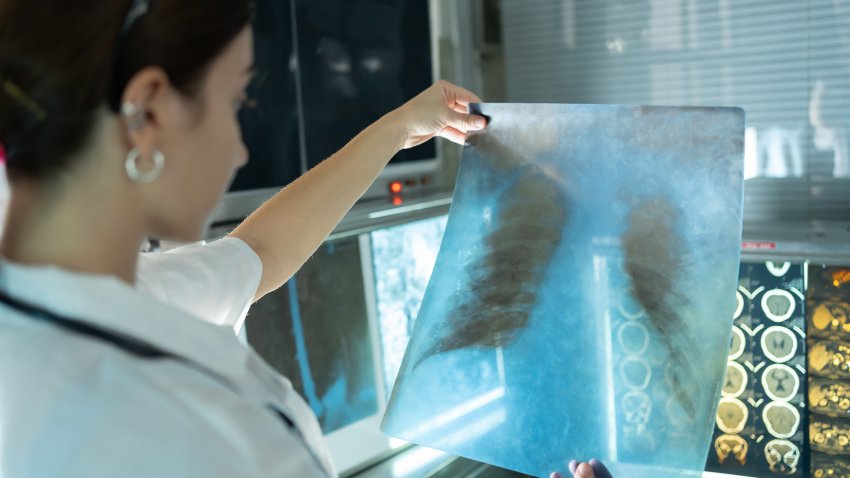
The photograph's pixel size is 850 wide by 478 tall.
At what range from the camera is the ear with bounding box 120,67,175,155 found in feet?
2.31

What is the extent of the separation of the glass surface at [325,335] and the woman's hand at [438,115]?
29.8 inches

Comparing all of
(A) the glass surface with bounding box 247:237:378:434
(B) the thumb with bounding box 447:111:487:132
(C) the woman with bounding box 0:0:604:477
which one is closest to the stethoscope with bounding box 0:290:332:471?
(C) the woman with bounding box 0:0:604:477

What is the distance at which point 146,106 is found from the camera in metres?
0.72

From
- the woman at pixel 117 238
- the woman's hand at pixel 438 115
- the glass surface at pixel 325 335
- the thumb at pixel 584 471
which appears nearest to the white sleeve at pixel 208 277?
the woman at pixel 117 238

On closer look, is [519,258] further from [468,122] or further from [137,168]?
[137,168]

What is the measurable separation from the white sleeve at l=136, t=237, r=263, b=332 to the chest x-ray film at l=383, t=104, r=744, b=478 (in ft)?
1.16

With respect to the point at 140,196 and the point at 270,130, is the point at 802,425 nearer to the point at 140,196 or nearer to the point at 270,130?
the point at 270,130

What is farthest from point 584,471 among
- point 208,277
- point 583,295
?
point 208,277

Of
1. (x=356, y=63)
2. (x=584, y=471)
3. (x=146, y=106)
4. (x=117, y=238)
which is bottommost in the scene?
(x=584, y=471)

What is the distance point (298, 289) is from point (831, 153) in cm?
160

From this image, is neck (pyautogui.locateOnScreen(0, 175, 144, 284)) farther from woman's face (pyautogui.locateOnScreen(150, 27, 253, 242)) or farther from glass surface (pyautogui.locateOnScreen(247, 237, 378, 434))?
glass surface (pyautogui.locateOnScreen(247, 237, 378, 434))

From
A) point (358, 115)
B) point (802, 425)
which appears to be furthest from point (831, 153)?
point (358, 115)

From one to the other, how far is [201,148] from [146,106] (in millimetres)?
72

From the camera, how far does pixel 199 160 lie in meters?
0.78
